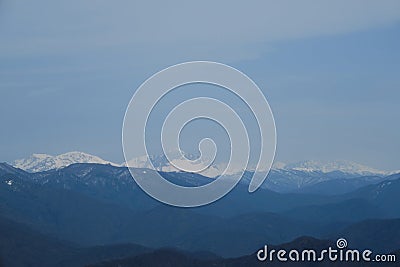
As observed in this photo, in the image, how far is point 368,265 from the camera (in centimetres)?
1662

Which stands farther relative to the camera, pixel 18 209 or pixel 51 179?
pixel 51 179

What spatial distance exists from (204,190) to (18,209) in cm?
5998

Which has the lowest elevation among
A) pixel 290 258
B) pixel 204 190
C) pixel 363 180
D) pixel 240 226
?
pixel 290 258

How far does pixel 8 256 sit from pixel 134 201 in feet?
133

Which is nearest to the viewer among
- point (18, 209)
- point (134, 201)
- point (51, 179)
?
point (18, 209)

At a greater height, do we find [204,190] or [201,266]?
[201,266]

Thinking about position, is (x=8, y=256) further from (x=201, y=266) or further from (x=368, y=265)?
(x=368, y=265)

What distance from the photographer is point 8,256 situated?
5059 cm

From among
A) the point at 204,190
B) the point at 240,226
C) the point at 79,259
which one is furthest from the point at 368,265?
the point at 240,226

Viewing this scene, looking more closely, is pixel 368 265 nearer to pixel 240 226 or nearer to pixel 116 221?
pixel 240 226

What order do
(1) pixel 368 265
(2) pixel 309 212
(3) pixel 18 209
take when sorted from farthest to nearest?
(3) pixel 18 209 < (2) pixel 309 212 < (1) pixel 368 265

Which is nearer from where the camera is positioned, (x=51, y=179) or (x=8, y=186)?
(x=8, y=186)

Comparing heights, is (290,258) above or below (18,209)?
below

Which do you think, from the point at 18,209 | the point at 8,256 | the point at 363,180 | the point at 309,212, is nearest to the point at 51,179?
the point at 18,209
